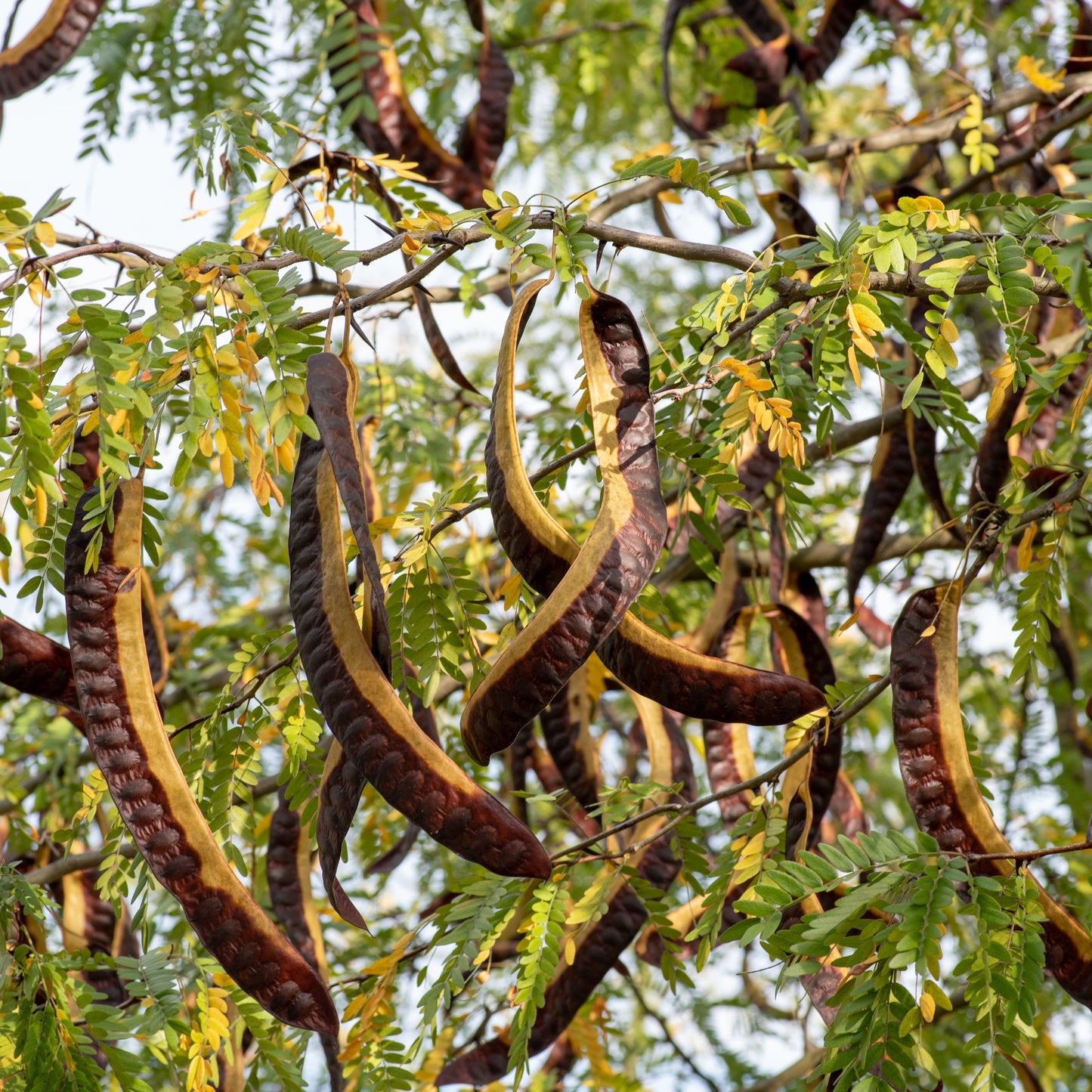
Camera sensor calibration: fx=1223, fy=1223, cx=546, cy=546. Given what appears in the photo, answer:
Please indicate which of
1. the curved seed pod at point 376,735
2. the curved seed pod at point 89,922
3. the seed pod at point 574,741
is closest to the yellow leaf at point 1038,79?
the seed pod at point 574,741

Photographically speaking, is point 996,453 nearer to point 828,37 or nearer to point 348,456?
point 348,456

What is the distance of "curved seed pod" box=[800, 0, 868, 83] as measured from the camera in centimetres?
346

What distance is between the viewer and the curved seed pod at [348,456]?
117 cm

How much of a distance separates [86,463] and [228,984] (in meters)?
0.86

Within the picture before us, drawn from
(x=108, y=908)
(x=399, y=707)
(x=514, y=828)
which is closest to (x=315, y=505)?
(x=399, y=707)

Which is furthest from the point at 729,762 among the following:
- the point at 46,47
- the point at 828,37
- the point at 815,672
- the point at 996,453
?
the point at 828,37

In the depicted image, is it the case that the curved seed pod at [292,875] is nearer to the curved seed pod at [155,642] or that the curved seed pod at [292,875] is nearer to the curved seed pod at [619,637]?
the curved seed pod at [155,642]

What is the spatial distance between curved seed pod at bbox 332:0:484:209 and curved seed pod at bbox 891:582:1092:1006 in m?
1.76

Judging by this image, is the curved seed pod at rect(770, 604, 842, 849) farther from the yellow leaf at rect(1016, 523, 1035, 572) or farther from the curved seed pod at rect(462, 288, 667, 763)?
the curved seed pod at rect(462, 288, 667, 763)

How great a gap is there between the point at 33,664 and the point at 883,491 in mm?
1577

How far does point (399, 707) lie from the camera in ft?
3.97

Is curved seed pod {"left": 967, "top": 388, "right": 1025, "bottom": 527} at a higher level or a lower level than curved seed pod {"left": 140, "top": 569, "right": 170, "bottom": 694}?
higher

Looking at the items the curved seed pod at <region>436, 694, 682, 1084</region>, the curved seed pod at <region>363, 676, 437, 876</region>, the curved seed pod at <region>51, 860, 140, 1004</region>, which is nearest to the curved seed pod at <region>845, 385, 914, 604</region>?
the curved seed pod at <region>436, 694, 682, 1084</region>

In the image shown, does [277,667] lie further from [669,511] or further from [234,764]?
[669,511]
